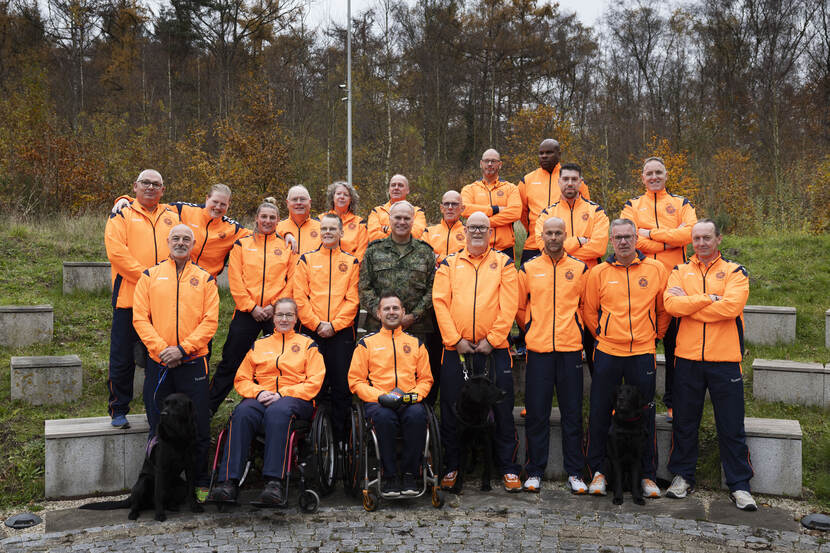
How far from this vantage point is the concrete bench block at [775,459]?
4.60 m

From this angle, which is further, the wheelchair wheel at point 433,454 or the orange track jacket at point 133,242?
the orange track jacket at point 133,242

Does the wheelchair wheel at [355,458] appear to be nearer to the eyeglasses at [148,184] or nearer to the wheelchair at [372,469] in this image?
the wheelchair at [372,469]

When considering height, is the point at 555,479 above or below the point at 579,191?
below

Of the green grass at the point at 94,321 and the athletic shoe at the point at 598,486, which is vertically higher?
the green grass at the point at 94,321

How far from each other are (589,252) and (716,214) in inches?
326

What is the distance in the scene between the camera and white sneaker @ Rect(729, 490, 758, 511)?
14.4 feet

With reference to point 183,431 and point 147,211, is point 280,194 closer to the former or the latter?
point 147,211

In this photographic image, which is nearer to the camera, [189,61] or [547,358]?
[547,358]

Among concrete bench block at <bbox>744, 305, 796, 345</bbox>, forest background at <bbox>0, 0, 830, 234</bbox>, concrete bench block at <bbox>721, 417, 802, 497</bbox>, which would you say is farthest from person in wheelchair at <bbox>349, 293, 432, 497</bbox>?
forest background at <bbox>0, 0, 830, 234</bbox>

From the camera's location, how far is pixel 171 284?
182 inches

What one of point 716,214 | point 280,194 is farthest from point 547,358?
point 280,194

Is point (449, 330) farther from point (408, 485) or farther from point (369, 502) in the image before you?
point (369, 502)

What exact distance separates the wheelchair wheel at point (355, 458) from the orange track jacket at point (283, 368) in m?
0.36

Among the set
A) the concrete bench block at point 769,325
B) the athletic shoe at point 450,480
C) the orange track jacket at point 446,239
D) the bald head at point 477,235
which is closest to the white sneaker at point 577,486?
the athletic shoe at point 450,480
